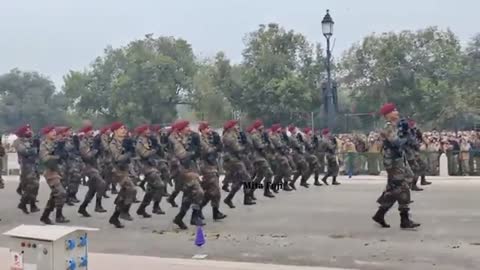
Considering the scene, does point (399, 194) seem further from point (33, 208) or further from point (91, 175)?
point (33, 208)

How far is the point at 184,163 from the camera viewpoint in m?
12.9

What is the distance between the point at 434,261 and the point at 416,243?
4.68 ft

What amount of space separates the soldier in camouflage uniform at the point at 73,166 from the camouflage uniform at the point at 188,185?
12.8 ft

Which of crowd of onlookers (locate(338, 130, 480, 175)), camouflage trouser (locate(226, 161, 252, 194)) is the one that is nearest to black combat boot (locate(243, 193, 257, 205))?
camouflage trouser (locate(226, 161, 252, 194))

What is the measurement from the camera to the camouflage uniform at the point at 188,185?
1268 centimetres

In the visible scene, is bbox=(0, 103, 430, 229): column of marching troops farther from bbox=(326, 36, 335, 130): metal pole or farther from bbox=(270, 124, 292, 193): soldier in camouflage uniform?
bbox=(326, 36, 335, 130): metal pole

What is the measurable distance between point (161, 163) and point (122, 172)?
11.8ft

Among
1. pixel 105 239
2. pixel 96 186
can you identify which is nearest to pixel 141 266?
pixel 105 239

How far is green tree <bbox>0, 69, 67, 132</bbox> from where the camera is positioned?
37.9m

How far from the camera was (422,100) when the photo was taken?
118 feet

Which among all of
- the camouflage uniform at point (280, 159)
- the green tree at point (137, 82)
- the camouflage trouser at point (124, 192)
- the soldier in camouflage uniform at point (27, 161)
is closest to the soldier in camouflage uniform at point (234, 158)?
the camouflage uniform at point (280, 159)

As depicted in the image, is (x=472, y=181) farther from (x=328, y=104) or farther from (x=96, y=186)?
(x=96, y=186)

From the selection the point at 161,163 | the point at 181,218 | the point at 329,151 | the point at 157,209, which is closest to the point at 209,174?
the point at 181,218

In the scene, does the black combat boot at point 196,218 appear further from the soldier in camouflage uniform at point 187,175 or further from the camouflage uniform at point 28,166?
the camouflage uniform at point 28,166
